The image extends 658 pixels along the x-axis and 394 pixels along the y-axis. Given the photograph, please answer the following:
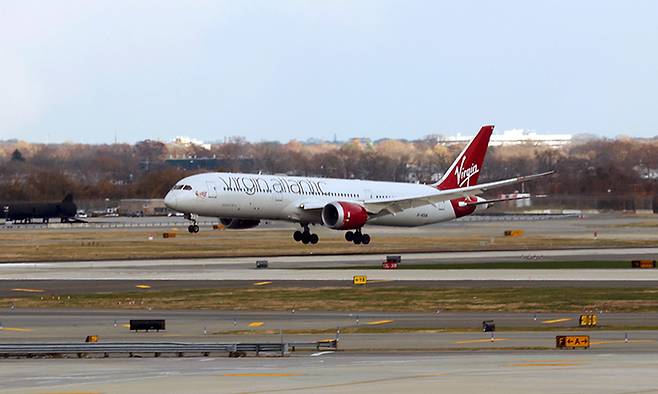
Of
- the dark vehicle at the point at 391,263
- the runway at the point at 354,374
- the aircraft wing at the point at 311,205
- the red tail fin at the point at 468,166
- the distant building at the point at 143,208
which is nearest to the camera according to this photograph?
the runway at the point at 354,374

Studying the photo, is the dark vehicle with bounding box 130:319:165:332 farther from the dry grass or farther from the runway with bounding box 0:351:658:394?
the dry grass

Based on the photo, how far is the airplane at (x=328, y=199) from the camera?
7750cm

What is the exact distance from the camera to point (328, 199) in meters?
83.0

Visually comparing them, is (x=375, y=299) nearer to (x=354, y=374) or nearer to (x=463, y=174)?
(x=354, y=374)

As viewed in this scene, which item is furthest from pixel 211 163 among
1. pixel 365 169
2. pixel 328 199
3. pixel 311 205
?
pixel 311 205

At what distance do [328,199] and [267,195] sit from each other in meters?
5.42

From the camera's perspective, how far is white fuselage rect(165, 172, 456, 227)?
77125mm

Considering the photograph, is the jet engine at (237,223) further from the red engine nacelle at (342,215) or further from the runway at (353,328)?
the runway at (353,328)

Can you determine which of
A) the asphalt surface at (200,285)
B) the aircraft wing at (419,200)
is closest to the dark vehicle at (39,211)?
the aircraft wing at (419,200)

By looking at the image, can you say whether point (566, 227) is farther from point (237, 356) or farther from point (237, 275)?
point (237, 356)

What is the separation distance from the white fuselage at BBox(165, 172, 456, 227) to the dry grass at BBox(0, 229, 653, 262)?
Result: 357cm

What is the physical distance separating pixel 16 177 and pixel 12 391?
482ft

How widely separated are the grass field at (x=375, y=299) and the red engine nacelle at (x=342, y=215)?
23889 millimetres

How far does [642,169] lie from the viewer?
15688 centimetres
